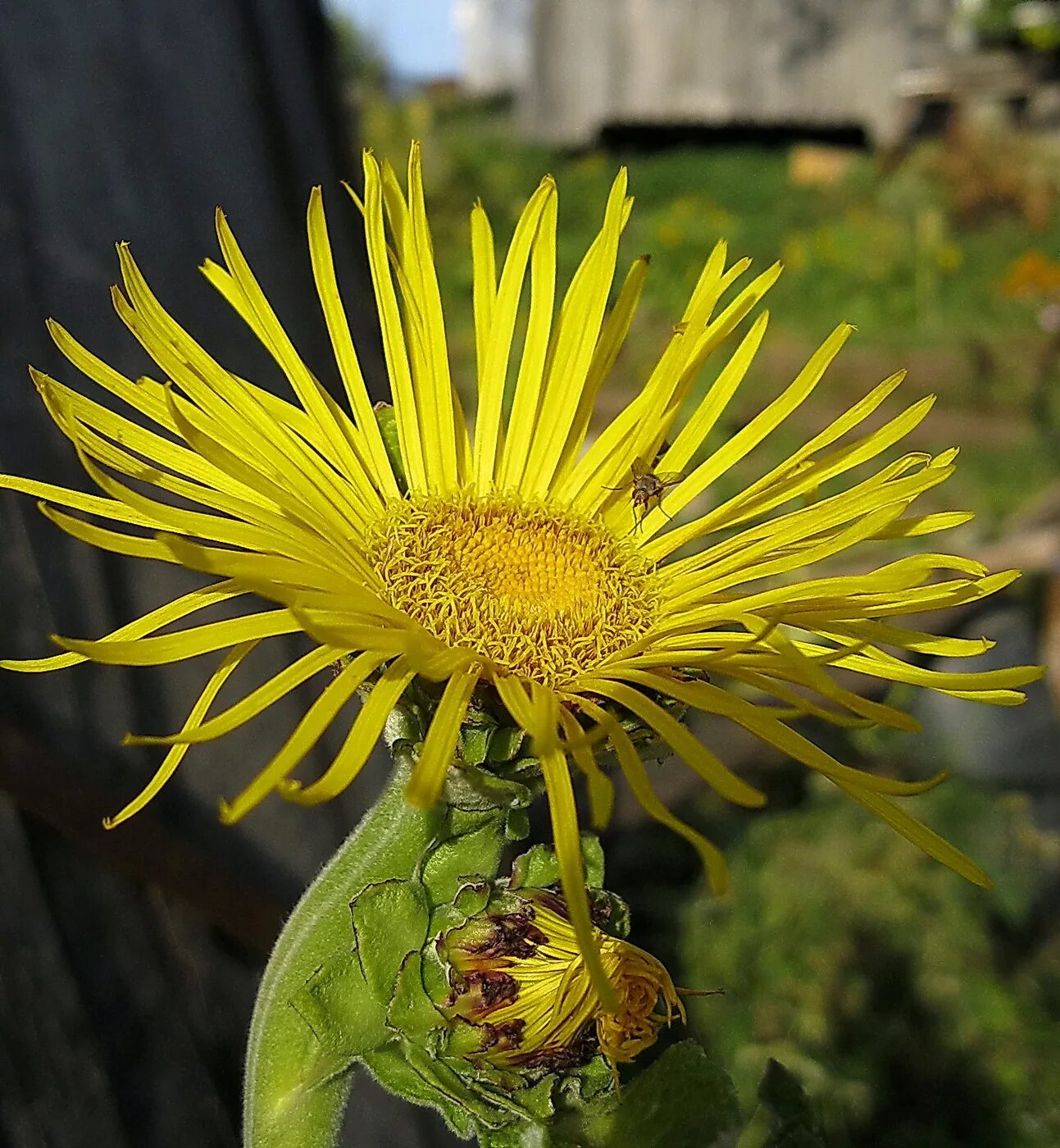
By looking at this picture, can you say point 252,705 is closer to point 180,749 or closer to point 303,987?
point 180,749

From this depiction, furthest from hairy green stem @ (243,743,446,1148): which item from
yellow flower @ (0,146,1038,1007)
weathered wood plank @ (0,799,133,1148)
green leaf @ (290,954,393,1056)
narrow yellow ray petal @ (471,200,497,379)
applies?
weathered wood plank @ (0,799,133,1148)

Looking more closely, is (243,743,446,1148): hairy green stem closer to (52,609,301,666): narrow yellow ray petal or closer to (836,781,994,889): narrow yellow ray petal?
(52,609,301,666): narrow yellow ray petal

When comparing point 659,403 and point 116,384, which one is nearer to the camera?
point 116,384

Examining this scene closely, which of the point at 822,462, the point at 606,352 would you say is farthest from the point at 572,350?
the point at 822,462

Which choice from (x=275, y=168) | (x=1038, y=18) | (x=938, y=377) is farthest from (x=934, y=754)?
(x=1038, y=18)

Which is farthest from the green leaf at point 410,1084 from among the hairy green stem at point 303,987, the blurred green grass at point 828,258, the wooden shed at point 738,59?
the wooden shed at point 738,59

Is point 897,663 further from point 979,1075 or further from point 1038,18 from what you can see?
point 1038,18

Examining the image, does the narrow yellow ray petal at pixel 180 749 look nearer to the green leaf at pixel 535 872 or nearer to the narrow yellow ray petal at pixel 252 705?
the narrow yellow ray petal at pixel 252 705
